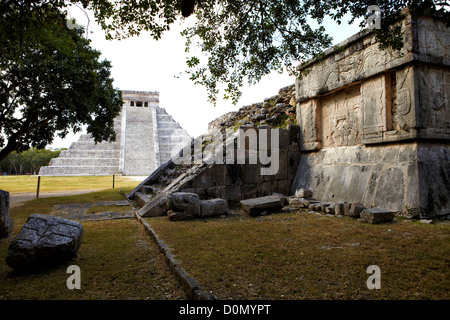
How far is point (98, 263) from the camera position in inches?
121

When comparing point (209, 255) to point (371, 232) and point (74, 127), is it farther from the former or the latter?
point (74, 127)

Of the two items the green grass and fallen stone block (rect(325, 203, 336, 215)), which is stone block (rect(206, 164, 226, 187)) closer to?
fallen stone block (rect(325, 203, 336, 215))

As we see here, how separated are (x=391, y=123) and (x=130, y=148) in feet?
109

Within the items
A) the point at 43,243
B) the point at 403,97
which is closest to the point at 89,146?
the point at 43,243

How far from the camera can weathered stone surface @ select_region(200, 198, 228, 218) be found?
5.49 metres

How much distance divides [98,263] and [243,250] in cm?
174

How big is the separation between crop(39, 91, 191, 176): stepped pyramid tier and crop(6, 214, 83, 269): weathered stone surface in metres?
27.0

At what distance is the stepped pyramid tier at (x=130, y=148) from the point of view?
96.4 feet

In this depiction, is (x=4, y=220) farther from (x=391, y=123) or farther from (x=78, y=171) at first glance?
(x=78, y=171)

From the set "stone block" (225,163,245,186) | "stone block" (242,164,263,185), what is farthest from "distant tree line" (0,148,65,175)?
"stone block" (242,164,263,185)

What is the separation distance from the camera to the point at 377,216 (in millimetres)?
4375

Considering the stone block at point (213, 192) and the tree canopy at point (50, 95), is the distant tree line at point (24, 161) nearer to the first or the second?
the tree canopy at point (50, 95)

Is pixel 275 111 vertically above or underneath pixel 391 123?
above

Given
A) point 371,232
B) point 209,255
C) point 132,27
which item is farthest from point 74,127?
point 371,232
